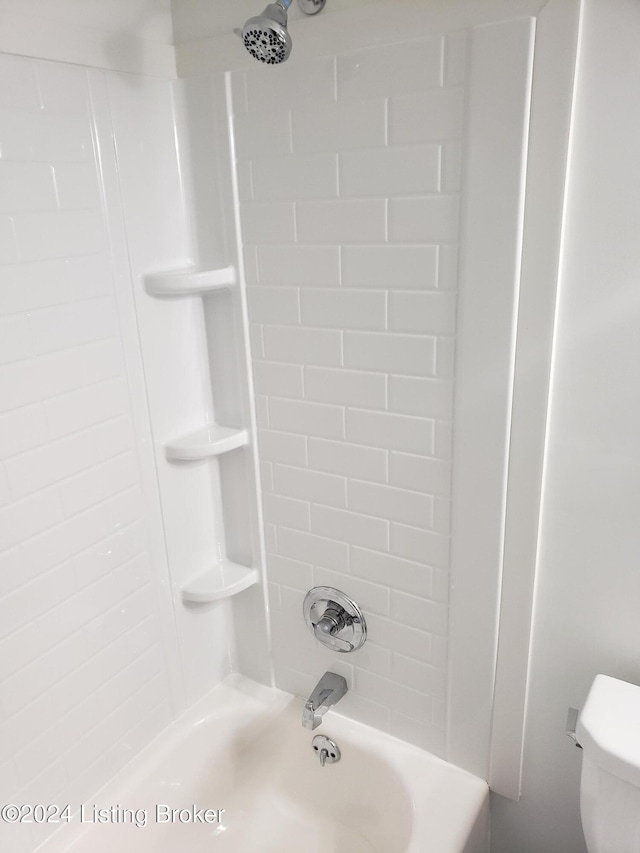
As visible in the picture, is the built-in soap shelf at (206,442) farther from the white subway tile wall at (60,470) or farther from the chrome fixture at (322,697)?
the chrome fixture at (322,697)

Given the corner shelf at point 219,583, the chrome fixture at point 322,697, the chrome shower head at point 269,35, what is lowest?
the chrome fixture at point 322,697

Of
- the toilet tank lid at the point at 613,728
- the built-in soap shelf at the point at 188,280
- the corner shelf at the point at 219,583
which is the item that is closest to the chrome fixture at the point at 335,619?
the corner shelf at the point at 219,583

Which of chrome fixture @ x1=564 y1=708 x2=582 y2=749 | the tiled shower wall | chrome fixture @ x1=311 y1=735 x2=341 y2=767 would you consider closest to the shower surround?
the tiled shower wall

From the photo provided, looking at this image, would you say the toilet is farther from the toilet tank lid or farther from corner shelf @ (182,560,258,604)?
corner shelf @ (182,560,258,604)

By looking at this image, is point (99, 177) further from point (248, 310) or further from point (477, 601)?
point (477, 601)

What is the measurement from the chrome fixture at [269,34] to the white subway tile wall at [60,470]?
1.19 feet

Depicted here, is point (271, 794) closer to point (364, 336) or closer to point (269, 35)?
point (364, 336)

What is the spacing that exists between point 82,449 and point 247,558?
53 centimetres

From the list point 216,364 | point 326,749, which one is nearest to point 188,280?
point 216,364

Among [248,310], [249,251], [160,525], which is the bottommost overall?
[160,525]

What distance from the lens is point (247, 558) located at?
1.61 metres

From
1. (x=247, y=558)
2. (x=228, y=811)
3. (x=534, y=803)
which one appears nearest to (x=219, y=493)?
(x=247, y=558)

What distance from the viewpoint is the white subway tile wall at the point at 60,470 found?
1.11 meters

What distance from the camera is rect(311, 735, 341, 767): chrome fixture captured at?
1.52 metres
